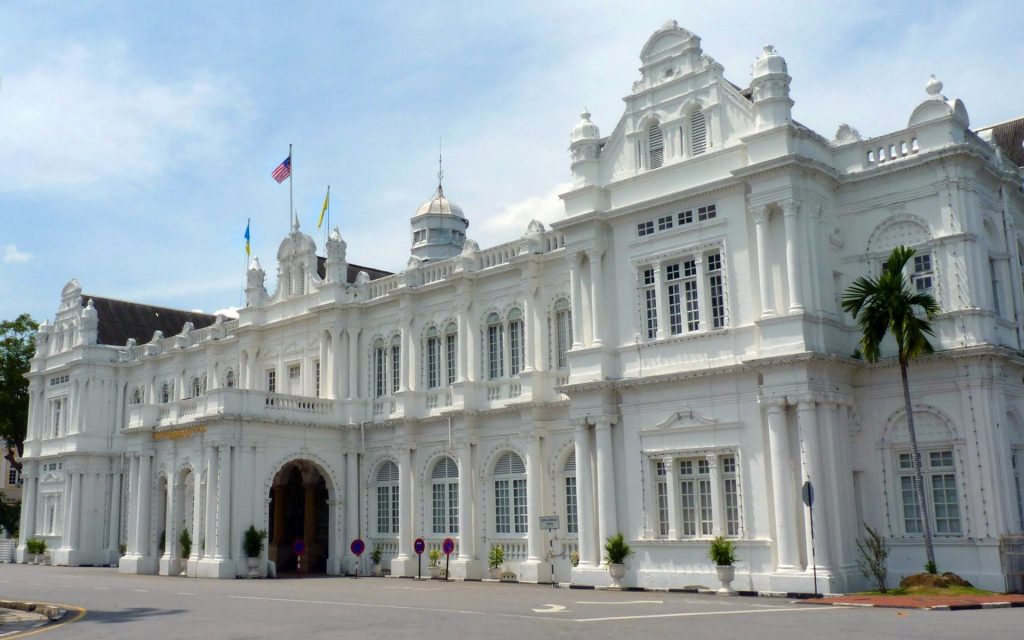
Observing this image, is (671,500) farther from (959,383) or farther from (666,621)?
(666,621)

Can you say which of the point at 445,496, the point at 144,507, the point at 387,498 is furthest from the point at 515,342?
the point at 144,507

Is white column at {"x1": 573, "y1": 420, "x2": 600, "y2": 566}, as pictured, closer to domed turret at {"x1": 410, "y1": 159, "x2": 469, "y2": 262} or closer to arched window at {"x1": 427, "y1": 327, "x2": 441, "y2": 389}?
arched window at {"x1": 427, "y1": 327, "x2": 441, "y2": 389}

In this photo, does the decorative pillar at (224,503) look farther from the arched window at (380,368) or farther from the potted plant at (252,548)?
the arched window at (380,368)

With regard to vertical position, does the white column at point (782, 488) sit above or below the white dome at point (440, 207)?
below

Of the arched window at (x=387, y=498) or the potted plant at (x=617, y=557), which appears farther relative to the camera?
the arched window at (x=387, y=498)

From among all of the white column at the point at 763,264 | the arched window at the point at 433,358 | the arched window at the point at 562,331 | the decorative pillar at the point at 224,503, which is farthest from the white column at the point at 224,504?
the white column at the point at 763,264

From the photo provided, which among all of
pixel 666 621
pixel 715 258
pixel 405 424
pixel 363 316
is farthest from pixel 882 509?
pixel 363 316

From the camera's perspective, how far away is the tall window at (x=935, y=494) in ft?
72.1

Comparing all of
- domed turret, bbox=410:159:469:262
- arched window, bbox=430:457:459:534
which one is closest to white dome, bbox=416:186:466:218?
domed turret, bbox=410:159:469:262

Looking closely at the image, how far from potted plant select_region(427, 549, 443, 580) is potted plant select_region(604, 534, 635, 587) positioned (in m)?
7.80

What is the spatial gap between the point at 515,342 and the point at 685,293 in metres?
7.39

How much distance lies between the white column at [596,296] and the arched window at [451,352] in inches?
289

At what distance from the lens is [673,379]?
24531 millimetres

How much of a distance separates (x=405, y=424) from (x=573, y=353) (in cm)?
846
